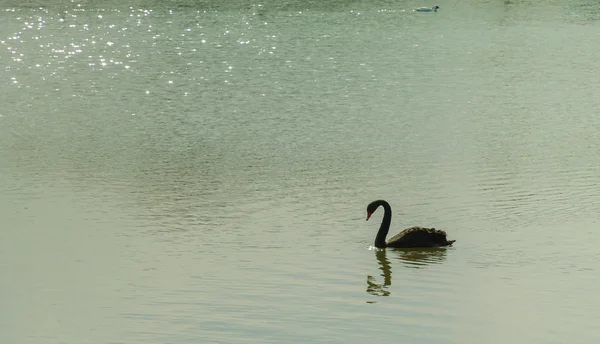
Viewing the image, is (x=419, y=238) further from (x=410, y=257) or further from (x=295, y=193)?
(x=295, y=193)

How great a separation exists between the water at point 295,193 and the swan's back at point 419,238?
0.15 metres

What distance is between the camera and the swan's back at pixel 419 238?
41.5 feet

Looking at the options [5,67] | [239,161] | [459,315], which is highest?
[5,67]

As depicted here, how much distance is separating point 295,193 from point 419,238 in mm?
3250

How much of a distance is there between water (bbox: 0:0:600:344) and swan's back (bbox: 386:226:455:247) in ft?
0.49

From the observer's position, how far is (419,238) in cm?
1282

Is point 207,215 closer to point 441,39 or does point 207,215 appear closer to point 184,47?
point 184,47

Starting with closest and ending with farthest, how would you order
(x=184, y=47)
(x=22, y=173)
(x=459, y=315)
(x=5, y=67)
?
(x=459, y=315) → (x=22, y=173) → (x=5, y=67) → (x=184, y=47)

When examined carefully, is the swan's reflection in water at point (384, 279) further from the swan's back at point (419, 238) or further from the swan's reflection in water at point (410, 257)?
the swan's back at point (419, 238)

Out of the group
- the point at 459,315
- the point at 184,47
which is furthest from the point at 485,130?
the point at 184,47

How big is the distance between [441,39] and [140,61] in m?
11.4

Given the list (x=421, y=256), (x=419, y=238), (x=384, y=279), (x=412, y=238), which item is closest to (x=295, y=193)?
(x=412, y=238)

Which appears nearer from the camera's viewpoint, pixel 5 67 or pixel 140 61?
pixel 5 67

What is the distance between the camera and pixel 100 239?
13.0 metres
